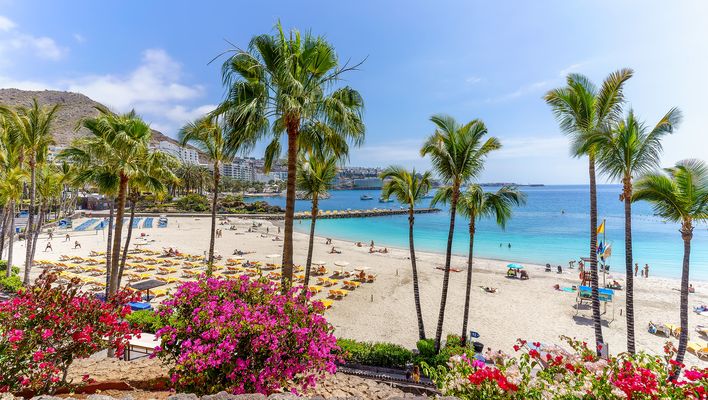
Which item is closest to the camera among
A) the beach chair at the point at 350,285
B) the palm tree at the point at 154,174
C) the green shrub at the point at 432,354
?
the green shrub at the point at 432,354

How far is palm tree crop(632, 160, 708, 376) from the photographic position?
7.68 meters

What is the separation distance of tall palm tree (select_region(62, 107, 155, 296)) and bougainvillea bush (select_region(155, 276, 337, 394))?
6903 millimetres

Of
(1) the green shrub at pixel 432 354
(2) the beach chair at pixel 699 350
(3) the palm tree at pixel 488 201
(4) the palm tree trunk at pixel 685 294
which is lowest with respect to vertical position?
(2) the beach chair at pixel 699 350

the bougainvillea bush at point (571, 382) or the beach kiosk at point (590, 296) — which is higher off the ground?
the bougainvillea bush at point (571, 382)

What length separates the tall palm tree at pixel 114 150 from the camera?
31.5 feet

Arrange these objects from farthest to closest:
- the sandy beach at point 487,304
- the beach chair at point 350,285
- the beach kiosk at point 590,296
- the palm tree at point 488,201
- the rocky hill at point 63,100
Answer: the rocky hill at point 63,100
the beach chair at point 350,285
the beach kiosk at point 590,296
the sandy beach at point 487,304
the palm tree at point 488,201

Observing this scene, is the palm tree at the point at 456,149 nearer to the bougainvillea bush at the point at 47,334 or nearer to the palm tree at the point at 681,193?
the palm tree at the point at 681,193

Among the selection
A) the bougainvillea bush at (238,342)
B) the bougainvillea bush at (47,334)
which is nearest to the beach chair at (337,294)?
the bougainvillea bush at (238,342)

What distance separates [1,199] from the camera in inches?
530

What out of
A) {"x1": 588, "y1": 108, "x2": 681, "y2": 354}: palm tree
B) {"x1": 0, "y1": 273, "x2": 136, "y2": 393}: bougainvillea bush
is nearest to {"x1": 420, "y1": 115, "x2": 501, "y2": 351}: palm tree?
{"x1": 588, "y1": 108, "x2": 681, "y2": 354}: palm tree

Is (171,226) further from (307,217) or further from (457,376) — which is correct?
(457,376)

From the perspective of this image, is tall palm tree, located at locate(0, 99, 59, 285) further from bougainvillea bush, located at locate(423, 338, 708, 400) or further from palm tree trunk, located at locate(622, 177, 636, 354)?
palm tree trunk, located at locate(622, 177, 636, 354)

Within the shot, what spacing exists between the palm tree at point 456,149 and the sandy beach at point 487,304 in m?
5.87

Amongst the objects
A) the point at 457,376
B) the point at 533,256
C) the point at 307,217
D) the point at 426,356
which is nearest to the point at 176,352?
the point at 457,376
